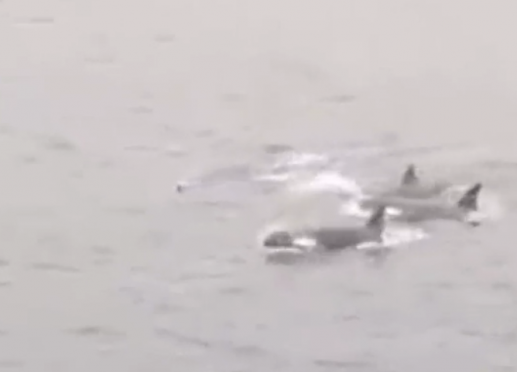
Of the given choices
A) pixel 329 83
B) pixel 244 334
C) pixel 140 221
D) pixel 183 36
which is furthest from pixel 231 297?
pixel 183 36

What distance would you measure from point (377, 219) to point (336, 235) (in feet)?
1.24

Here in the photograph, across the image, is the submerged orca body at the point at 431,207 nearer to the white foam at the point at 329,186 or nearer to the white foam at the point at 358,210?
the white foam at the point at 358,210

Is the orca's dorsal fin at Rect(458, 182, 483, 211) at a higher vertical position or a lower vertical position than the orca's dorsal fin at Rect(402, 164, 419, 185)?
lower

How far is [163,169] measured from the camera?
13.4 meters

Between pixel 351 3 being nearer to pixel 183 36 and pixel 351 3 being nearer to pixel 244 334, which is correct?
pixel 183 36

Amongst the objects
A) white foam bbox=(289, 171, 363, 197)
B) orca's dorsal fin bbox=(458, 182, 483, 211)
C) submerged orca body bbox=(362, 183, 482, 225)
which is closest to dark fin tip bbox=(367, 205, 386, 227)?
submerged orca body bbox=(362, 183, 482, 225)

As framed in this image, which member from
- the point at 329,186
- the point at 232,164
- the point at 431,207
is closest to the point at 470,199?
the point at 431,207

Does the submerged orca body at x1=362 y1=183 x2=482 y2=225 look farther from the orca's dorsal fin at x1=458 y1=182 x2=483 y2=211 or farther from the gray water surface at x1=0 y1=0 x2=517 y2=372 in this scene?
the gray water surface at x1=0 y1=0 x2=517 y2=372

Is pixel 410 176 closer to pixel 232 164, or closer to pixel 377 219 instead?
pixel 377 219

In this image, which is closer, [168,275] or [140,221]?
[168,275]

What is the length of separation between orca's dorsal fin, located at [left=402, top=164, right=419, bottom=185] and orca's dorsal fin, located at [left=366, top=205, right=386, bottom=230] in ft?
2.62

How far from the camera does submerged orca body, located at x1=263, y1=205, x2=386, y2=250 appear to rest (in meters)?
12.0

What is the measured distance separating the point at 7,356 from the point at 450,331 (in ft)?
10.9

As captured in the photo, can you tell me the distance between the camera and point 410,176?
512 inches
